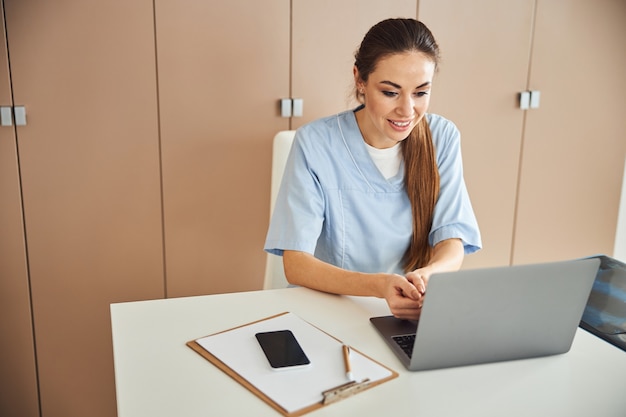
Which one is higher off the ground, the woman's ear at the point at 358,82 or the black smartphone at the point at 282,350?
the woman's ear at the point at 358,82

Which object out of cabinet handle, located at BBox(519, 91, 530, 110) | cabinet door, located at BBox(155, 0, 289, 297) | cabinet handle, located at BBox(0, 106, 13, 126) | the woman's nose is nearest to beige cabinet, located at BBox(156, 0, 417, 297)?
cabinet door, located at BBox(155, 0, 289, 297)

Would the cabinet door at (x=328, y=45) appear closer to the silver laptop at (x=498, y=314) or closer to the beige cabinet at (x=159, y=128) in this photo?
the beige cabinet at (x=159, y=128)

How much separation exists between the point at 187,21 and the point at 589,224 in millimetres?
1799

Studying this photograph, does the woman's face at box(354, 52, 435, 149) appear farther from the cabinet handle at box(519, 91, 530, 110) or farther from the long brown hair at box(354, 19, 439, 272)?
the cabinet handle at box(519, 91, 530, 110)

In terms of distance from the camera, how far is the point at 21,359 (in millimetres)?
1968

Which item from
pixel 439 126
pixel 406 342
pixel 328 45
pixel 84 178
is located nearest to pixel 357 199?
pixel 439 126

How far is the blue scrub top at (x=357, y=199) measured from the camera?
4.85 feet

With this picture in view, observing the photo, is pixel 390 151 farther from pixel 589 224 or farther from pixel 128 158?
pixel 589 224

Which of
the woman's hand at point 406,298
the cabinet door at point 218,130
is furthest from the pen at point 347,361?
the cabinet door at point 218,130

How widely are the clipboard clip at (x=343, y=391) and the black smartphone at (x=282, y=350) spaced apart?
82 mm

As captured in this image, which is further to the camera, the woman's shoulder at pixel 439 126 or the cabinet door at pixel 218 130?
the cabinet door at pixel 218 130

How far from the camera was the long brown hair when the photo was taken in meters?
1.42

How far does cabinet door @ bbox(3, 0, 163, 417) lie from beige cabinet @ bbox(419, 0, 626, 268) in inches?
41.2

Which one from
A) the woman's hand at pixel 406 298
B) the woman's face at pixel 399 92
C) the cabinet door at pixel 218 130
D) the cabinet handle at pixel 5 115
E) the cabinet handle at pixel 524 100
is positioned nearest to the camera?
the woman's hand at pixel 406 298
